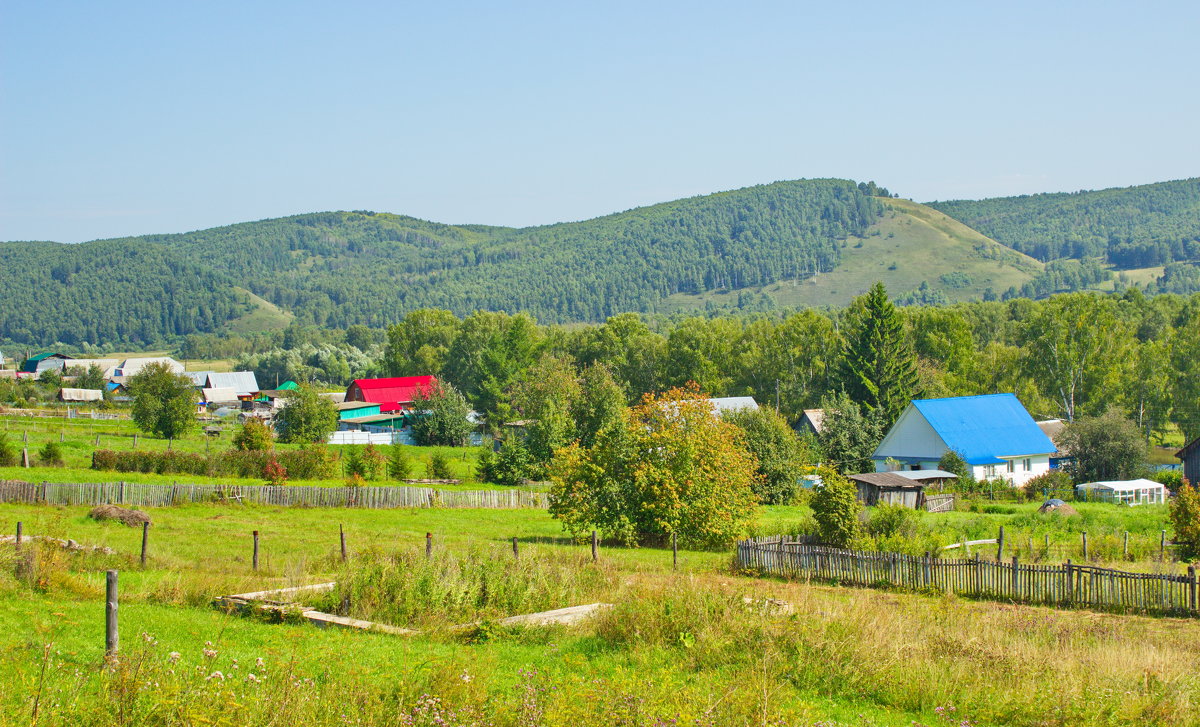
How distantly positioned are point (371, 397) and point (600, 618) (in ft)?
292

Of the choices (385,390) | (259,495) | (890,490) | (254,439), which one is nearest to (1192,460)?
(890,490)

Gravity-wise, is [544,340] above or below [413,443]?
above

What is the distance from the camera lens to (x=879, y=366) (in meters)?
73.8

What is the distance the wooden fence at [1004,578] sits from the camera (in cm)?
2022

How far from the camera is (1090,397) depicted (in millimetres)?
78375

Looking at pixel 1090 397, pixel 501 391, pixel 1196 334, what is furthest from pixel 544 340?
pixel 1196 334

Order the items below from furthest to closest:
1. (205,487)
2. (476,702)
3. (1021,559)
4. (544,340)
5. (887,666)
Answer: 1. (544,340)
2. (205,487)
3. (1021,559)
4. (887,666)
5. (476,702)

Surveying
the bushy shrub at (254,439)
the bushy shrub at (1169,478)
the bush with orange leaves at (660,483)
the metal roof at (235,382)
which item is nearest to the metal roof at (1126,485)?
the bushy shrub at (1169,478)

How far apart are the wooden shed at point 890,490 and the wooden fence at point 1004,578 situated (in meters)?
22.8

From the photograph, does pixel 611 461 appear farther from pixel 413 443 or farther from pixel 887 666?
pixel 413 443

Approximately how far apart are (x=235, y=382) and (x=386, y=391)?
4280cm

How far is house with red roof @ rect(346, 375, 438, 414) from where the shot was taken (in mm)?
99887

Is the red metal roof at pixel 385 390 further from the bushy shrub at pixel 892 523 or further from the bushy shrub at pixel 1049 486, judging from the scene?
the bushy shrub at pixel 892 523

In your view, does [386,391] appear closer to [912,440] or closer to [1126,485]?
[912,440]
